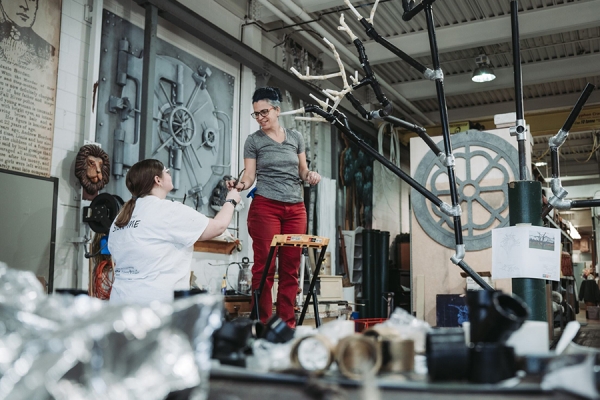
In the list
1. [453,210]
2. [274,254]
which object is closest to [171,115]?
[274,254]

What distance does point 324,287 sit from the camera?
21.5ft

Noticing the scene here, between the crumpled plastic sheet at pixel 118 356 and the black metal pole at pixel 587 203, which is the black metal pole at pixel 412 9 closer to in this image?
the black metal pole at pixel 587 203

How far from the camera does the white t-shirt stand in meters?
2.25

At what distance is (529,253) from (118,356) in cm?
146

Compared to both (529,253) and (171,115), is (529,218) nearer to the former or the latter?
(529,253)

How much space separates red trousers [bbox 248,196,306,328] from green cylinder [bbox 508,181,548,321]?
138 cm

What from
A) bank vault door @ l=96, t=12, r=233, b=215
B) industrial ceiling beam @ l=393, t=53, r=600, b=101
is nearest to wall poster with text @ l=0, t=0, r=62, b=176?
bank vault door @ l=96, t=12, r=233, b=215

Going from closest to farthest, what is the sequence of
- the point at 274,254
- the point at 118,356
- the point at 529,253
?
1. the point at 118,356
2. the point at 529,253
3. the point at 274,254

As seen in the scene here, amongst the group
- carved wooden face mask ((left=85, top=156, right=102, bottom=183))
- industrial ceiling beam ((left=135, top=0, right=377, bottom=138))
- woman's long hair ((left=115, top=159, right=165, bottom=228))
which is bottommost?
woman's long hair ((left=115, top=159, right=165, bottom=228))

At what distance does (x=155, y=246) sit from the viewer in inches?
89.0

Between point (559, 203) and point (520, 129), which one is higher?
point (520, 129)

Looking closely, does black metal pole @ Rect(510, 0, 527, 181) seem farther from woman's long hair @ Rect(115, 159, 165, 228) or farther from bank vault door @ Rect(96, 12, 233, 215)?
bank vault door @ Rect(96, 12, 233, 215)

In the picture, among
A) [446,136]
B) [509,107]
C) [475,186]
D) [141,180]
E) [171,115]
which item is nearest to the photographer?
[446,136]

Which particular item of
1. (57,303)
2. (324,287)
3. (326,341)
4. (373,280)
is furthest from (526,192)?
(373,280)
